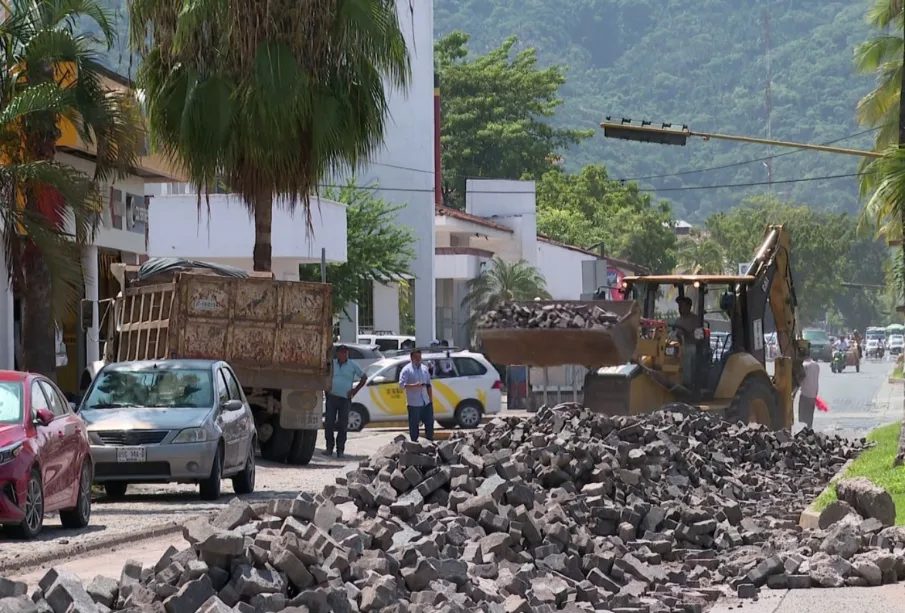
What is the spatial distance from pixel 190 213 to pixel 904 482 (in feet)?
85.3

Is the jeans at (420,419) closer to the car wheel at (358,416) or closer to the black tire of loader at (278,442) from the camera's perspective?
the black tire of loader at (278,442)

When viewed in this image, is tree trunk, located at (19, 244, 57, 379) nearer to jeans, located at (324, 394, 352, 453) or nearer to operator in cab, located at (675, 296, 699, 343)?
jeans, located at (324, 394, 352, 453)

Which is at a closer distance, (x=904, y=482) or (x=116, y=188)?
(x=904, y=482)

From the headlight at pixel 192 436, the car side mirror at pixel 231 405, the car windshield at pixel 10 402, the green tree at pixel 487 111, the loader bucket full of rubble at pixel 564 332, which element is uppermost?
the green tree at pixel 487 111

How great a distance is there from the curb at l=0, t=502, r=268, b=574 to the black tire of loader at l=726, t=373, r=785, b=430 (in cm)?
1116

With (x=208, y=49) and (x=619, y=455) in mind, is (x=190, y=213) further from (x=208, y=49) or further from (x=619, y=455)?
(x=619, y=455)

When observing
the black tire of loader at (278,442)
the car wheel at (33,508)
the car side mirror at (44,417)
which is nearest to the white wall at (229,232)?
the black tire of loader at (278,442)

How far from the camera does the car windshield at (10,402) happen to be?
13.6 metres

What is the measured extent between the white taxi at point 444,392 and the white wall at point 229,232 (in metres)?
6.42

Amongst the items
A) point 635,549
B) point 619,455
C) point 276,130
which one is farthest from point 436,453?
point 276,130

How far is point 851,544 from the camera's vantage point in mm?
12203

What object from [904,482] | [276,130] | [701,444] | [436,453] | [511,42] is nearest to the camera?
[436,453]

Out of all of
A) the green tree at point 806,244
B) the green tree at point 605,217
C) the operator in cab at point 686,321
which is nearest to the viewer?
the operator in cab at point 686,321

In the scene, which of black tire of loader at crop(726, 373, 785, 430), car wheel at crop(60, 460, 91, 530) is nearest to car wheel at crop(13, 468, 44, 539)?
car wheel at crop(60, 460, 91, 530)
